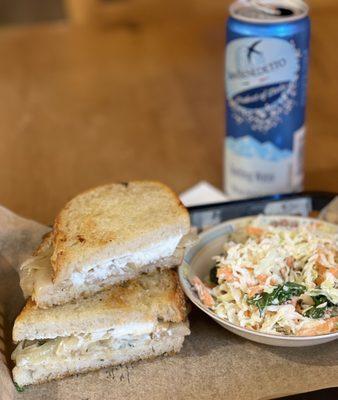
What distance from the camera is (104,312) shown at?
97 centimetres

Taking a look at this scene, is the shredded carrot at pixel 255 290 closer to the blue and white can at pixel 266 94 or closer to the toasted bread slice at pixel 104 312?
the toasted bread slice at pixel 104 312

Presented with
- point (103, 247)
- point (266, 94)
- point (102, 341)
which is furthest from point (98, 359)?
point (266, 94)

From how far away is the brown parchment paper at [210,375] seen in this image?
928mm

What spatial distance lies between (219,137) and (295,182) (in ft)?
1.23

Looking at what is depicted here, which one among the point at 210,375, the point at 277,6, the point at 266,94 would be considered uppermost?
the point at 277,6

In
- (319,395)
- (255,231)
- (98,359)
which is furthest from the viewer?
(255,231)

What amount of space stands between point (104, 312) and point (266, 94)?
576 millimetres

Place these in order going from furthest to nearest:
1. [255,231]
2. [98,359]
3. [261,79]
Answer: [261,79]
[255,231]
[98,359]

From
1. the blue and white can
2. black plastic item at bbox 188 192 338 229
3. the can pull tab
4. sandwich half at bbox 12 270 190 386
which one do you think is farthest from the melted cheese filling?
the can pull tab

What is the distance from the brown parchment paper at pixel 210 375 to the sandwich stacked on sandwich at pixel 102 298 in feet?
0.07

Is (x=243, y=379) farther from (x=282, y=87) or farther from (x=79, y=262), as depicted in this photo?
(x=282, y=87)

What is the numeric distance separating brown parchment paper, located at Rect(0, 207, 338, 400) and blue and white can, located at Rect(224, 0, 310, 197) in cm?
43

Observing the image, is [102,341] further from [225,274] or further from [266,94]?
[266,94]

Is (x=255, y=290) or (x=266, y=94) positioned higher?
(x=266, y=94)
